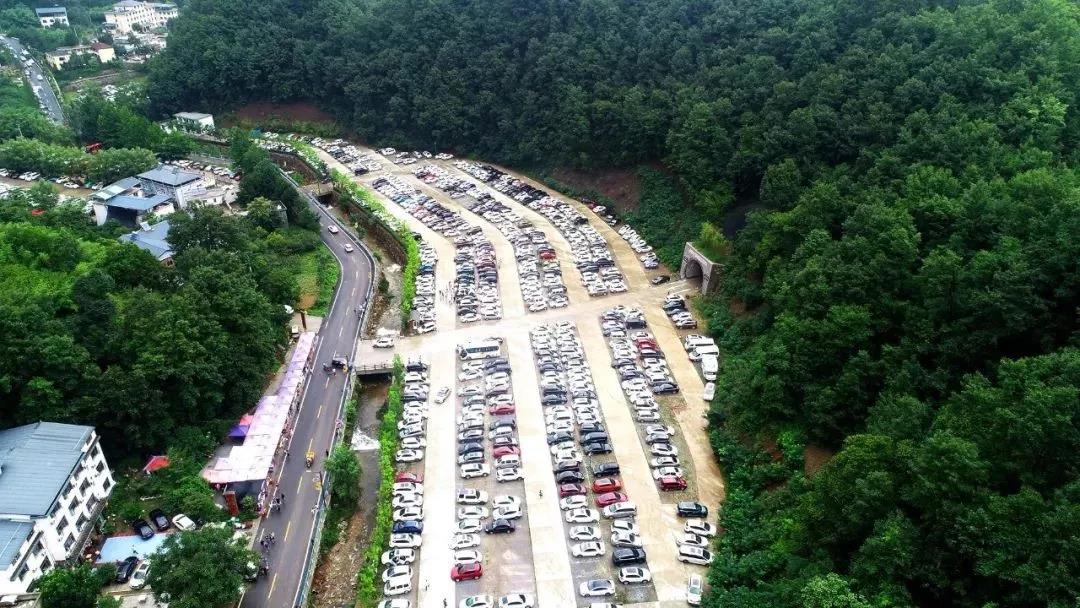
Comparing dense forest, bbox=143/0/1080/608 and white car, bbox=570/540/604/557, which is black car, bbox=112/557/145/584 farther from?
dense forest, bbox=143/0/1080/608

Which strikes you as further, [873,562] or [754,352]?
[754,352]

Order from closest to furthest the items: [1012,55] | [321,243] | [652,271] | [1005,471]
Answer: [1005,471], [1012,55], [652,271], [321,243]

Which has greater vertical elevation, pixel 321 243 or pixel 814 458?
pixel 814 458

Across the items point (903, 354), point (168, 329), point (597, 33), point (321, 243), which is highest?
point (597, 33)

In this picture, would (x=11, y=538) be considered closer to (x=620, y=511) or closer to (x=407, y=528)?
(x=407, y=528)

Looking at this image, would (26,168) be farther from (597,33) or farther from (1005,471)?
(1005,471)

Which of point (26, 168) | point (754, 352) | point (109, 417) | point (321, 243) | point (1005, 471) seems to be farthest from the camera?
point (26, 168)

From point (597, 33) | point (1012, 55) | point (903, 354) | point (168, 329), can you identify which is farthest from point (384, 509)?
point (597, 33)

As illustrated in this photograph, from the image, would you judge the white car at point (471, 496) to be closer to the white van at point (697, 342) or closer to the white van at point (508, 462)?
the white van at point (508, 462)
